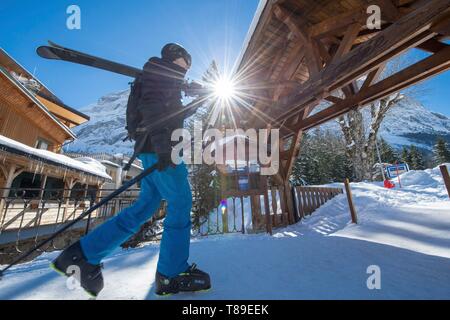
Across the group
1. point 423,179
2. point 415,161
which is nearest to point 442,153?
point 415,161

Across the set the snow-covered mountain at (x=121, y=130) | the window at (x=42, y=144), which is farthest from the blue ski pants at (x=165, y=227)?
the snow-covered mountain at (x=121, y=130)

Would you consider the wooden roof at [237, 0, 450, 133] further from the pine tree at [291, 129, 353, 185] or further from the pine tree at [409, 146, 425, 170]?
the pine tree at [409, 146, 425, 170]

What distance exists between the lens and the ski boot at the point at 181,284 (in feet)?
4.68

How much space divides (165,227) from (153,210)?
25 cm

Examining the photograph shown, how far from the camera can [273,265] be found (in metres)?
2.06

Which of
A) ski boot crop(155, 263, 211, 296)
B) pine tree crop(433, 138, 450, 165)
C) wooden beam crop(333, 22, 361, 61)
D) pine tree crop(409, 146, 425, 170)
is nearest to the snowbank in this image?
wooden beam crop(333, 22, 361, 61)

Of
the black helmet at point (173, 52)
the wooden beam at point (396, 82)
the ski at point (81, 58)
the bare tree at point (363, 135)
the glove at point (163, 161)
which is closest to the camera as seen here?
the glove at point (163, 161)

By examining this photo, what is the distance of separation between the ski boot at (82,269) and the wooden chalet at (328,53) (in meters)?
3.60

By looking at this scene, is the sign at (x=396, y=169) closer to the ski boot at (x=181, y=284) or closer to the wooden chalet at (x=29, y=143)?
the ski boot at (x=181, y=284)

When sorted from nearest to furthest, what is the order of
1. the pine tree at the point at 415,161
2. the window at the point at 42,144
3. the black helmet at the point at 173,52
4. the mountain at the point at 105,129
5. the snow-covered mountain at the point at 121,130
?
the black helmet at the point at 173,52 → the window at the point at 42,144 → the pine tree at the point at 415,161 → the snow-covered mountain at the point at 121,130 → the mountain at the point at 105,129

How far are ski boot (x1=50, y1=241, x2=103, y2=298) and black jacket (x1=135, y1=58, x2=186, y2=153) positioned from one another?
846 millimetres

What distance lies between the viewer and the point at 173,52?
6.15 ft

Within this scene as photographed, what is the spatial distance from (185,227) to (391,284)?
1.60 m
